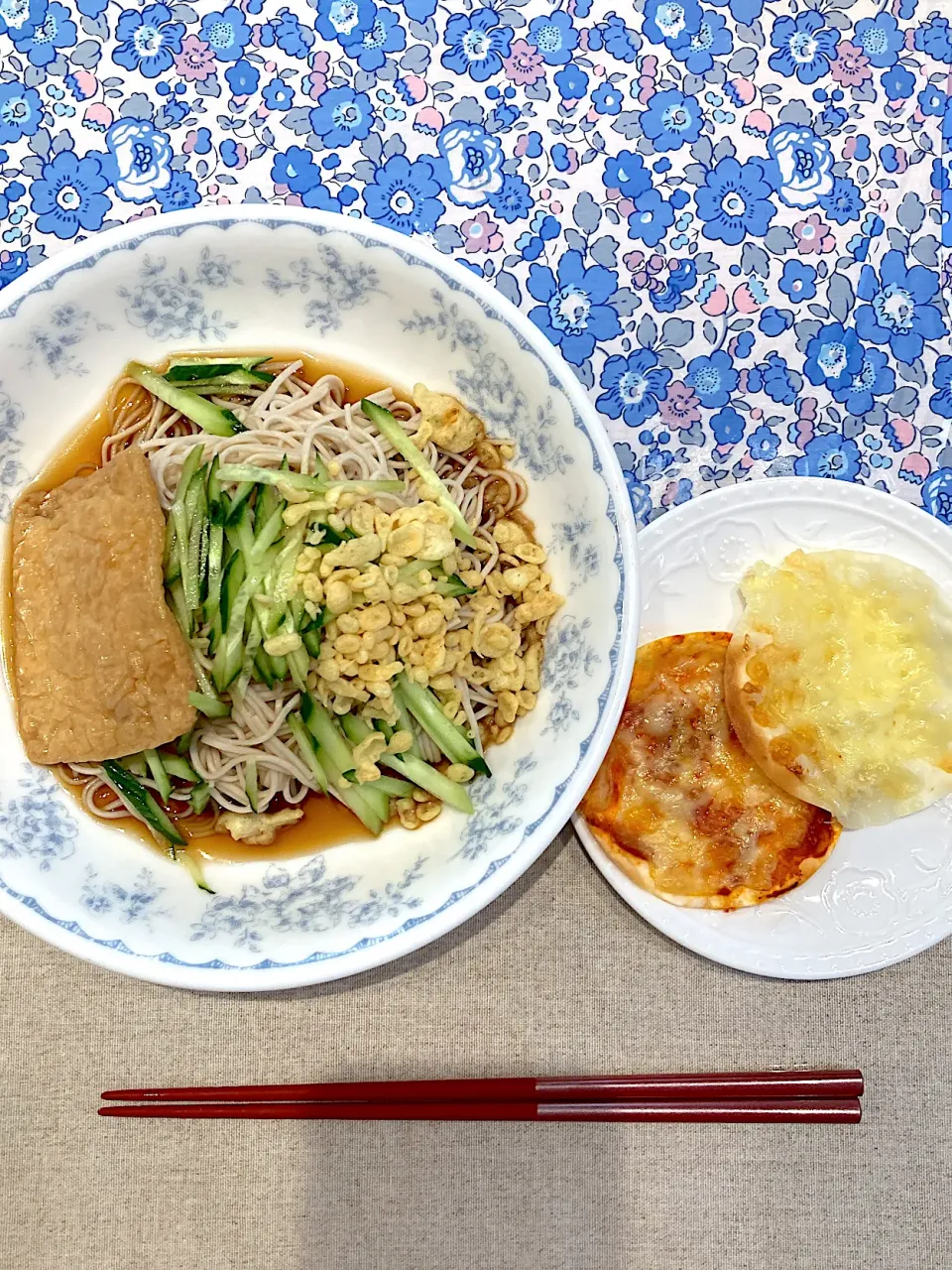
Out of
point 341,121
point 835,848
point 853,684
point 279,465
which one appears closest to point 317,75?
point 341,121

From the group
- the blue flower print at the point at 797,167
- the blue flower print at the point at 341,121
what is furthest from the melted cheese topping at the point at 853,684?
the blue flower print at the point at 341,121

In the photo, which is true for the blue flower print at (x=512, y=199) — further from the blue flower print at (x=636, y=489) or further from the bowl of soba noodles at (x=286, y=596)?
the blue flower print at (x=636, y=489)

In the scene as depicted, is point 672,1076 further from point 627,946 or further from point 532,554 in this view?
point 532,554

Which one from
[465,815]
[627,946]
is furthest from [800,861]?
[465,815]

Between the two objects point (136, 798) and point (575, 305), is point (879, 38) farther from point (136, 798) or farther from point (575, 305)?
point (136, 798)

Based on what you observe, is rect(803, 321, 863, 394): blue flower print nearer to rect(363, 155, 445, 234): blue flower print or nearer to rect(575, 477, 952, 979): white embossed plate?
rect(575, 477, 952, 979): white embossed plate
